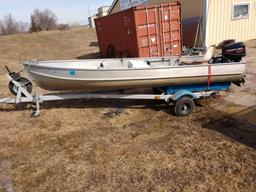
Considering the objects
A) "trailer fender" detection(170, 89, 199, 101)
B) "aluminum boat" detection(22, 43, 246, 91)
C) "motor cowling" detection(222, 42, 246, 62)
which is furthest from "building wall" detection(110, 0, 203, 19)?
"trailer fender" detection(170, 89, 199, 101)

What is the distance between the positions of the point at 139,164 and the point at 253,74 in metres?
6.33

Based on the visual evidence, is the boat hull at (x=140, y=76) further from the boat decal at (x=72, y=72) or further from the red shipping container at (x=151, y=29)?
the red shipping container at (x=151, y=29)

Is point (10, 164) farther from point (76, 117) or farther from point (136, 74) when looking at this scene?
point (136, 74)

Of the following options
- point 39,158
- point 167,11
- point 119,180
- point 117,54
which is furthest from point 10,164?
point 117,54

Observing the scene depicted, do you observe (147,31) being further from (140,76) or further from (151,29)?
(140,76)

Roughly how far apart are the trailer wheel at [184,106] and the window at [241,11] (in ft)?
34.3

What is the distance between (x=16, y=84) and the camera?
5707 millimetres

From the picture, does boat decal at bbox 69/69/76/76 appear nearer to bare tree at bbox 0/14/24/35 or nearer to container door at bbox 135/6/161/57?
container door at bbox 135/6/161/57

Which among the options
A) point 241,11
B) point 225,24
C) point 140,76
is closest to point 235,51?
point 140,76

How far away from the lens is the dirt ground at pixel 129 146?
138 inches

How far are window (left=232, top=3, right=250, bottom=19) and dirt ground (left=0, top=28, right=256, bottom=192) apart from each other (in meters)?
8.55

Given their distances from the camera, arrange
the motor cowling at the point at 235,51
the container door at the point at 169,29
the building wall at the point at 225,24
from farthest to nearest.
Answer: the building wall at the point at 225,24 < the container door at the point at 169,29 < the motor cowling at the point at 235,51

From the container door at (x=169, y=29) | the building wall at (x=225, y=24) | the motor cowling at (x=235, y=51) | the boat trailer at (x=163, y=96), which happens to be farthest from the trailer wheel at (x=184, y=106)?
the building wall at (x=225, y=24)

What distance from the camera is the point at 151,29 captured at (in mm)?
10305
